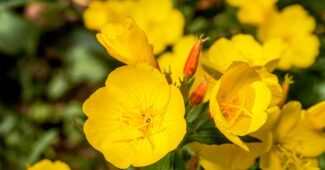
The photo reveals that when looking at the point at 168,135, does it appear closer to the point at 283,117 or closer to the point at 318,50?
the point at 283,117

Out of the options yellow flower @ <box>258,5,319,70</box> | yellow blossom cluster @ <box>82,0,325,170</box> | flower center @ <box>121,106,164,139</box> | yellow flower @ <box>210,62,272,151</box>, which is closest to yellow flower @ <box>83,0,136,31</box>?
yellow flower @ <box>258,5,319,70</box>

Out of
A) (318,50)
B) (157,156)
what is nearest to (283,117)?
(157,156)

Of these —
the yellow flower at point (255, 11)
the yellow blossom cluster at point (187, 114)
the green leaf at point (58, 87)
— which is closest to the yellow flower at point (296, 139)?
the yellow blossom cluster at point (187, 114)

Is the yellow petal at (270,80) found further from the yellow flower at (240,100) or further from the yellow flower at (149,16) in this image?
the yellow flower at (149,16)

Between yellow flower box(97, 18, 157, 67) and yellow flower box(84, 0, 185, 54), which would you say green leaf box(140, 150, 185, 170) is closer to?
yellow flower box(97, 18, 157, 67)

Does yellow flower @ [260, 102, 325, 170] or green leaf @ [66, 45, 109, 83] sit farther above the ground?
yellow flower @ [260, 102, 325, 170]

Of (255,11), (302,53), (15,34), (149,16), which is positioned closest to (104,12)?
(149,16)
